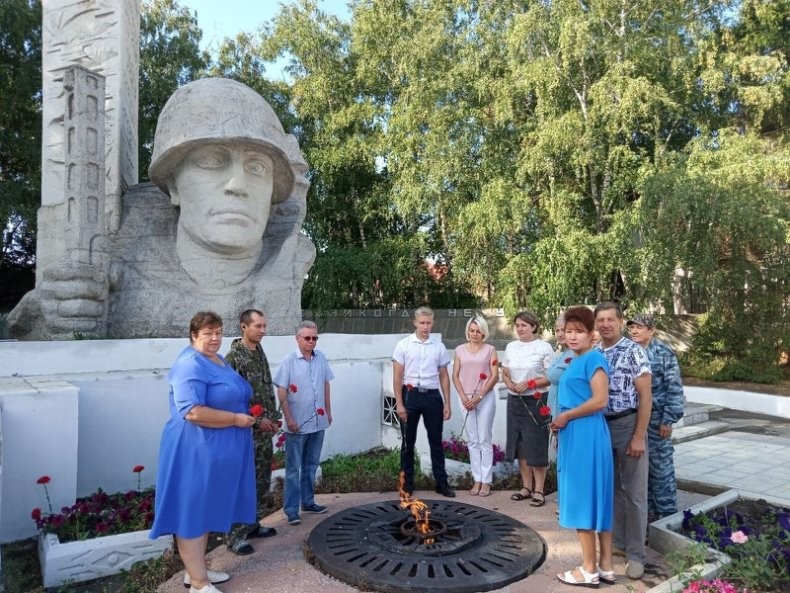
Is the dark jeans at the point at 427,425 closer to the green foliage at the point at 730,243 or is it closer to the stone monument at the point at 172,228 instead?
the stone monument at the point at 172,228

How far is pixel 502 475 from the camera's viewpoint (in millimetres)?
4633

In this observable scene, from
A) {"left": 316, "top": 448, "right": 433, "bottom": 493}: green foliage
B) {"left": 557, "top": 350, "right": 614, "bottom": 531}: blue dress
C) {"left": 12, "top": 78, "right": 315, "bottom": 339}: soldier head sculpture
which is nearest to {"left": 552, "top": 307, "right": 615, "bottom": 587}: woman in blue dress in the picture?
{"left": 557, "top": 350, "right": 614, "bottom": 531}: blue dress

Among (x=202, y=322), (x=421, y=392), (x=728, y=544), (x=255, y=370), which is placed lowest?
(x=728, y=544)

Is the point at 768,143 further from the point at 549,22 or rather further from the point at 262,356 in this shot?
the point at 262,356

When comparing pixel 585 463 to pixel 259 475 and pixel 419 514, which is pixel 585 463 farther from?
pixel 259 475

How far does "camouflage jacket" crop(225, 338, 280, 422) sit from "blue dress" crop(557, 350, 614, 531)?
1.67 m

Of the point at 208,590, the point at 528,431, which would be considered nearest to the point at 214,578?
the point at 208,590

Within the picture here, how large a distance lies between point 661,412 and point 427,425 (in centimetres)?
157

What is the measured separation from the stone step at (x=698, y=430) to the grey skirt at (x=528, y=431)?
2985mm

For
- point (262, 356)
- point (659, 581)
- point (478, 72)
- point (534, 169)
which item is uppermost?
point (478, 72)

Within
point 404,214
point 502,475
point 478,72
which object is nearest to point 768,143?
point 478,72

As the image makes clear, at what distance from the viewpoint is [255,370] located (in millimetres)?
3314

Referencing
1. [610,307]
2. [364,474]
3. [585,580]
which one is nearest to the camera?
[585,580]

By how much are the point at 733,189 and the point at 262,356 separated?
10270 millimetres
